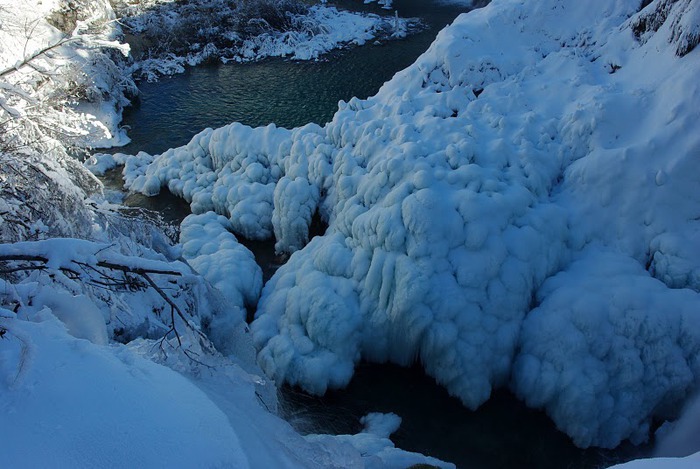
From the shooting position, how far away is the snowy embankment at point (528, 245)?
24.1 feet

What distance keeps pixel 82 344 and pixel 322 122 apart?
593 inches

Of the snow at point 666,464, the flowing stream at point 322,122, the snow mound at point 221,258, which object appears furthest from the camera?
the snow mound at point 221,258

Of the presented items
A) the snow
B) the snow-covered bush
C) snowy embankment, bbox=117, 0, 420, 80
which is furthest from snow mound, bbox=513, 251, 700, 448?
snowy embankment, bbox=117, 0, 420, 80

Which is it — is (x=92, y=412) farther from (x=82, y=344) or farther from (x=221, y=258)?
(x=221, y=258)

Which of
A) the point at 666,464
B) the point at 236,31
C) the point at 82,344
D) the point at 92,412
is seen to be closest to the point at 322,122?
the point at 236,31

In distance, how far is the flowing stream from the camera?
24.1 feet

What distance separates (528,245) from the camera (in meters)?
8.31

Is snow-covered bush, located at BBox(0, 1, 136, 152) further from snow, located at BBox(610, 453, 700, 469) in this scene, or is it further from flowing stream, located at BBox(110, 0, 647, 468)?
flowing stream, located at BBox(110, 0, 647, 468)

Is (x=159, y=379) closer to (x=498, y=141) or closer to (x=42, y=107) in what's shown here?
(x=42, y=107)

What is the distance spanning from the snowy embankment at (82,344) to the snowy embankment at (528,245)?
101 inches

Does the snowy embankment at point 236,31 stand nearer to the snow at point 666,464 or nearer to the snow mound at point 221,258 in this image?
the snow mound at point 221,258

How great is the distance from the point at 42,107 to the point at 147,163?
12009 mm

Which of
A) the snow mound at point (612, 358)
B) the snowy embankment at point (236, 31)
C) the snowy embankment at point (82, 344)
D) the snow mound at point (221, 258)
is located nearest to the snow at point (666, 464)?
the snowy embankment at point (82, 344)

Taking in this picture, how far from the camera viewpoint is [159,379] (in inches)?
123
